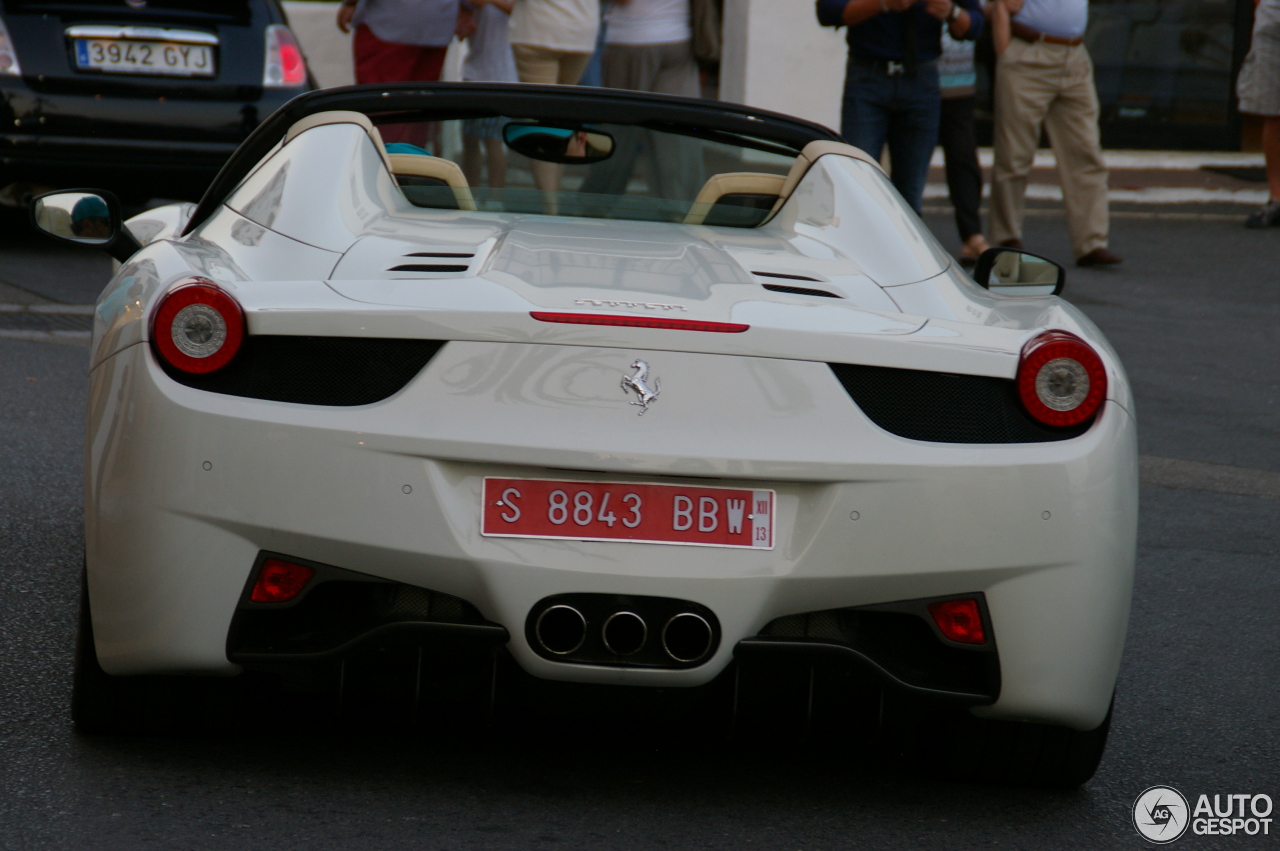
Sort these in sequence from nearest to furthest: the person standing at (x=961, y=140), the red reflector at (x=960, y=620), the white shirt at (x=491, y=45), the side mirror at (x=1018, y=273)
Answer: the red reflector at (x=960, y=620)
the side mirror at (x=1018, y=273)
the white shirt at (x=491, y=45)
the person standing at (x=961, y=140)

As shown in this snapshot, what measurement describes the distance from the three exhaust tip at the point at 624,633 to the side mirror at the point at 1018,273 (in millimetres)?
1327

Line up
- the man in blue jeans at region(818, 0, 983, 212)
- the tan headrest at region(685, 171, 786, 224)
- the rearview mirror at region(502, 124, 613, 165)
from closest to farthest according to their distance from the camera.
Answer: the tan headrest at region(685, 171, 786, 224) < the rearview mirror at region(502, 124, 613, 165) < the man in blue jeans at region(818, 0, 983, 212)

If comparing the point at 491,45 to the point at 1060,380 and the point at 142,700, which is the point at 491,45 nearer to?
the point at 142,700

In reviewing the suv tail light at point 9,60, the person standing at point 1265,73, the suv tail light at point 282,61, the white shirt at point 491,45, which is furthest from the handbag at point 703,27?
the person standing at point 1265,73

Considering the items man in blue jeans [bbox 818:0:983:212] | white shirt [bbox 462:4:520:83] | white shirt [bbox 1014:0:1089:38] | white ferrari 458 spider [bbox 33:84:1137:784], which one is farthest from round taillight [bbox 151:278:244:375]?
white shirt [bbox 1014:0:1089:38]

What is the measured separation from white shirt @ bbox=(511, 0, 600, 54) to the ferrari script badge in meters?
6.96

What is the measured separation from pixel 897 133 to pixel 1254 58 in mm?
4330

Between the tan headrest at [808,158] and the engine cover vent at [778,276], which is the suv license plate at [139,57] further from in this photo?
the engine cover vent at [778,276]

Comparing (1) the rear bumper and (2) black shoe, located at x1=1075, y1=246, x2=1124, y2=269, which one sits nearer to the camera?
(1) the rear bumper

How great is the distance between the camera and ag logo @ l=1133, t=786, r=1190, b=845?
2.90 meters

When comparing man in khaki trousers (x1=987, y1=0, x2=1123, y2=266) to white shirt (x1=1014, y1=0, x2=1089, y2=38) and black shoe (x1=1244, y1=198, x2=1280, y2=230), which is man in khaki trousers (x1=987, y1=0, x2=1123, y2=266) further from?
black shoe (x1=1244, y1=198, x2=1280, y2=230)

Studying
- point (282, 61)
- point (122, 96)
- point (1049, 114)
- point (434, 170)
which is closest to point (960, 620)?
point (434, 170)

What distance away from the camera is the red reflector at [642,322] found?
8.79 feet

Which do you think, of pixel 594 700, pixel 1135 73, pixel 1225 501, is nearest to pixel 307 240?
pixel 594 700
